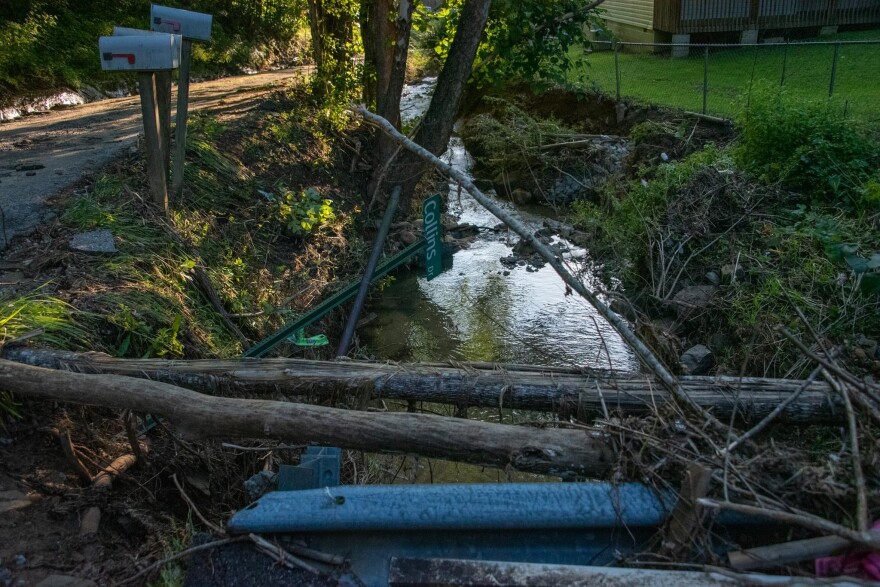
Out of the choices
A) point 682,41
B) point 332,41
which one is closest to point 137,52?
point 332,41

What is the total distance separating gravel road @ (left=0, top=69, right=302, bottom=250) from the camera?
6516mm

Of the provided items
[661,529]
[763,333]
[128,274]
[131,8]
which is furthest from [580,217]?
[131,8]

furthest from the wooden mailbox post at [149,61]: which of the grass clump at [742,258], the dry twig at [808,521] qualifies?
the dry twig at [808,521]

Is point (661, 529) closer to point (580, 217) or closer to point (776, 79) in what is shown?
point (580, 217)

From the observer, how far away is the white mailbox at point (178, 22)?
5.96m

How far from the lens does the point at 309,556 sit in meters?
2.61

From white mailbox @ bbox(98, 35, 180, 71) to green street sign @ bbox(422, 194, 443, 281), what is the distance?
7.38 feet

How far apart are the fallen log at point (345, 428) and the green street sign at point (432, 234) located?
87.0 inches

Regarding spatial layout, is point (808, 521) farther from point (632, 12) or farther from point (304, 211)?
point (632, 12)

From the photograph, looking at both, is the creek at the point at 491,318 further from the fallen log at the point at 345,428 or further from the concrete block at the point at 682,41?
the concrete block at the point at 682,41

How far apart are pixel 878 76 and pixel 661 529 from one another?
11971 mm

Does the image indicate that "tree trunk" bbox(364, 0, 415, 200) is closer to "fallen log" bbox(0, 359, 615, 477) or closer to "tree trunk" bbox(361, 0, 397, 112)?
"tree trunk" bbox(361, 0, 397, 112)

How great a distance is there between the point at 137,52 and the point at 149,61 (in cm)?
11

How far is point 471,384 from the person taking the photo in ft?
12.4
